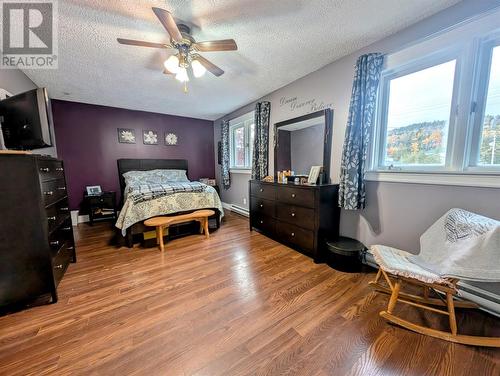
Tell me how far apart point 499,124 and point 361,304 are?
171cm

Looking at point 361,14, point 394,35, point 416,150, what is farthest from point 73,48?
point 416,150

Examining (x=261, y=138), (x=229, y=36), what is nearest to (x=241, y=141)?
(x=261, y=138)

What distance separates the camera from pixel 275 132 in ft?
10.8

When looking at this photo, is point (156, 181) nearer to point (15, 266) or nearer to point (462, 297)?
point (15, 266)

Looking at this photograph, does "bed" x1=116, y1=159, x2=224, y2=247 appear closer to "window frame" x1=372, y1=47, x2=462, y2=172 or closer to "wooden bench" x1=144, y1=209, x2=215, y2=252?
"wooden bench" x1=144, y1=209, x2=215, y2=252

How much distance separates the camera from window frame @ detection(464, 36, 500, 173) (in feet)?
4.88

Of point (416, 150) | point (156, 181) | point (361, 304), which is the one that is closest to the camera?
point (361, 304)

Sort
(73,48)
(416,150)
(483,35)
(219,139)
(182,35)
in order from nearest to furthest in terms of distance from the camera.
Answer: (483,35) → (182,35) → (416,150) → (73,48) → (219,139)

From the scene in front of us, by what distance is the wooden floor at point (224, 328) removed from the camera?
1.12 meters

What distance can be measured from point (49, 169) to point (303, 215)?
2.61 meters

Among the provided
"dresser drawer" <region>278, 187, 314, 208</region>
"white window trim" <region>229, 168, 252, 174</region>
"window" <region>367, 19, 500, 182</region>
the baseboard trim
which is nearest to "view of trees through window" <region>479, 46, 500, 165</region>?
"window" <region>367, 19, 500, 182</region>

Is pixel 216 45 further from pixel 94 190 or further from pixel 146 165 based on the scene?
pixel 94 190

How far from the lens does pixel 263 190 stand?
306cm

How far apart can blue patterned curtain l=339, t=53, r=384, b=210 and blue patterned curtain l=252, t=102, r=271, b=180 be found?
1.50 m
